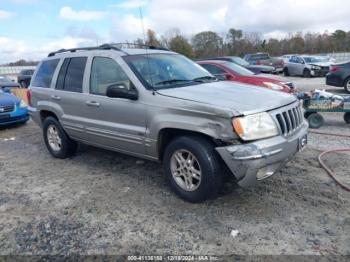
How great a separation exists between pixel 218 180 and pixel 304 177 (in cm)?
155

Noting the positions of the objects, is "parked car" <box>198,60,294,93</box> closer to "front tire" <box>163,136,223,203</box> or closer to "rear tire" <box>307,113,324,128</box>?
"rear tire" <box>307,113,324,128</box>

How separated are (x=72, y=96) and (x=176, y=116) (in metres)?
2.21

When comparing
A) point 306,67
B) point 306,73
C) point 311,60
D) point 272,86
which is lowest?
point 306,73

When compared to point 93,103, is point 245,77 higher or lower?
lower

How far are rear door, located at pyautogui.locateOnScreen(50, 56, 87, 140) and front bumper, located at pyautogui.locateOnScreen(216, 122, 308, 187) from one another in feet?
8.54

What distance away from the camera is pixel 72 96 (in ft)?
17.0

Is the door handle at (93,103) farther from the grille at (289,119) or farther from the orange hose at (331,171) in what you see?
the orange hose at (331,171)

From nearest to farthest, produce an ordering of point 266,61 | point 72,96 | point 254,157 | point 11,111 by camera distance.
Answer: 1. point 254,157
2. point 72,96
3. point 11,111
4. point 266,61

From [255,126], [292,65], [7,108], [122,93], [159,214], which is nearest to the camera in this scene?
[255,126]

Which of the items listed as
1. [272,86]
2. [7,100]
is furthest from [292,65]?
[7,100]

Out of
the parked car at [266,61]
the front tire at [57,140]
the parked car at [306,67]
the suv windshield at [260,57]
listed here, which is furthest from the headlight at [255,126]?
the suv windshield at [260,57]

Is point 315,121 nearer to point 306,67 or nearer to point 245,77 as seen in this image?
point 245,77

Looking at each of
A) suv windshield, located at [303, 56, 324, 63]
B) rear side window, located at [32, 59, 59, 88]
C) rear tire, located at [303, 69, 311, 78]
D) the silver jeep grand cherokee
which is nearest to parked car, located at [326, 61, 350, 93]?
rear tire, located at [303, 69, 311, 78]

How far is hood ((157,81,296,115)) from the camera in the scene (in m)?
3.50
